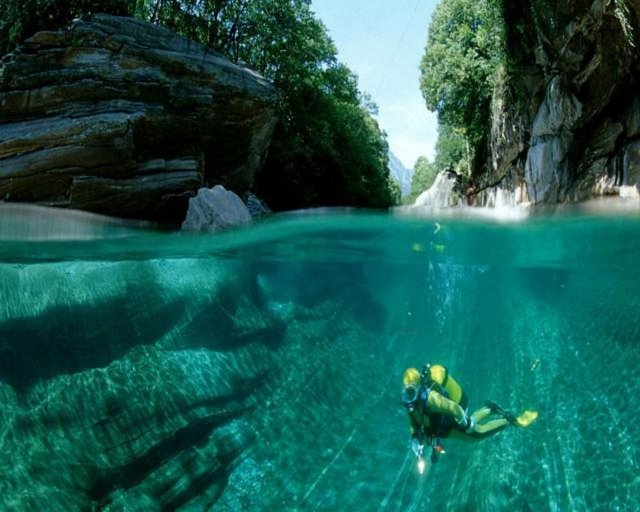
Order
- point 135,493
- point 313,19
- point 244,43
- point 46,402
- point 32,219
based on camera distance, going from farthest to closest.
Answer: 1. point 313,19
2. point 244,43
3. point 32,219
4. point 46,402
5. point 135,493

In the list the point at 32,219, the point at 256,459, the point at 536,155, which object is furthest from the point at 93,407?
the point at 536,155

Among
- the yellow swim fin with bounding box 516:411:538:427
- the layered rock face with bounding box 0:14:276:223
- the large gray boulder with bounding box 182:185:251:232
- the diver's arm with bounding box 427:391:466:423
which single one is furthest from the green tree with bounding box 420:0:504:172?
the diver's arm with bounding box 427:391:466:423

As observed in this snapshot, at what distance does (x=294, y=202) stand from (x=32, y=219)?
14857mm

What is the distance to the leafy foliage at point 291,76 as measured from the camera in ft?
55.3

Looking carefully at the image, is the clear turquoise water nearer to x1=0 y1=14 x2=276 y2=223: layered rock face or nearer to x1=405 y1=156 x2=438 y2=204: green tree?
x1=0 y1=14 x2=276 y2=223: layered rock face

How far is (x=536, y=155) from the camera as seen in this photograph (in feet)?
58.0

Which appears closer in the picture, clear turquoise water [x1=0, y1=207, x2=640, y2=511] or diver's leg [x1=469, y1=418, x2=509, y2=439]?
→ diver's leg [x1=469, y1=418, x2=509, y2=439]

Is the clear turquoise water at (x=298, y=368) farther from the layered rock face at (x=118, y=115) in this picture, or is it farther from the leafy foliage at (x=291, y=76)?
the leafy foliage at (x=291, y=76)

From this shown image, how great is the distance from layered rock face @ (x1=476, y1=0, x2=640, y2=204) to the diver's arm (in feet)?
29.0

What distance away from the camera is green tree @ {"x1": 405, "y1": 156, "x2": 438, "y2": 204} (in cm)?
4897

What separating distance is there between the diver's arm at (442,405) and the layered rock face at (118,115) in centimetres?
1095

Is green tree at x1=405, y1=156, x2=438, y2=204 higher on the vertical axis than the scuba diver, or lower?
higher

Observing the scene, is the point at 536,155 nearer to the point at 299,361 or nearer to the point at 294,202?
the point at 299,361

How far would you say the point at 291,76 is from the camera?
2366 centimetres
